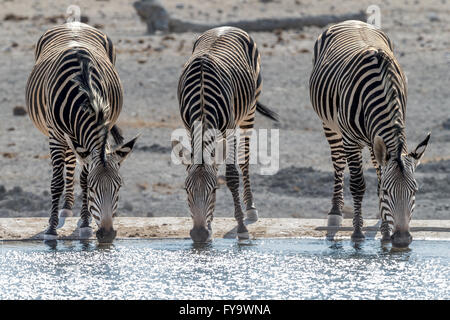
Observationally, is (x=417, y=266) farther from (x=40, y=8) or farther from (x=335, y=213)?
(x=40, y=8)

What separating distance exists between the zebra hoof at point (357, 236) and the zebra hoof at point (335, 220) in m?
0.66

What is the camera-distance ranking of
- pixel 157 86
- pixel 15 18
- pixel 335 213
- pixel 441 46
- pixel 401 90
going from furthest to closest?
pixel 15 18, pixel 441 46, pixel 157 86, pixel 335 213, pixel 401 90

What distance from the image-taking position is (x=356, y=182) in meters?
9.21

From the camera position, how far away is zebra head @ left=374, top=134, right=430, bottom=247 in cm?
780

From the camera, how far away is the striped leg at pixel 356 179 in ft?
29.9

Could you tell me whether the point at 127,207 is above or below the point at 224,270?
below

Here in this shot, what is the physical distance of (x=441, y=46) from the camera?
21.7 metres

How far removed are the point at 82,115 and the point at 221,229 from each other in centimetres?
178

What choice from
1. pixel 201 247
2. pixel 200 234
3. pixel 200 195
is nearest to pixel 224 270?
pixel 200 234

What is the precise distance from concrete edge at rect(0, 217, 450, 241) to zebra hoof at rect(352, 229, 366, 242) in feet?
0.38

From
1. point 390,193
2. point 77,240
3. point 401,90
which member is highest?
point 401,90

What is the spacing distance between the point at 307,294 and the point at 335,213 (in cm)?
300

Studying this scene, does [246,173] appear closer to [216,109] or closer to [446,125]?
[216,109]

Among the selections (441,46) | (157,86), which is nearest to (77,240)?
(157,86)
